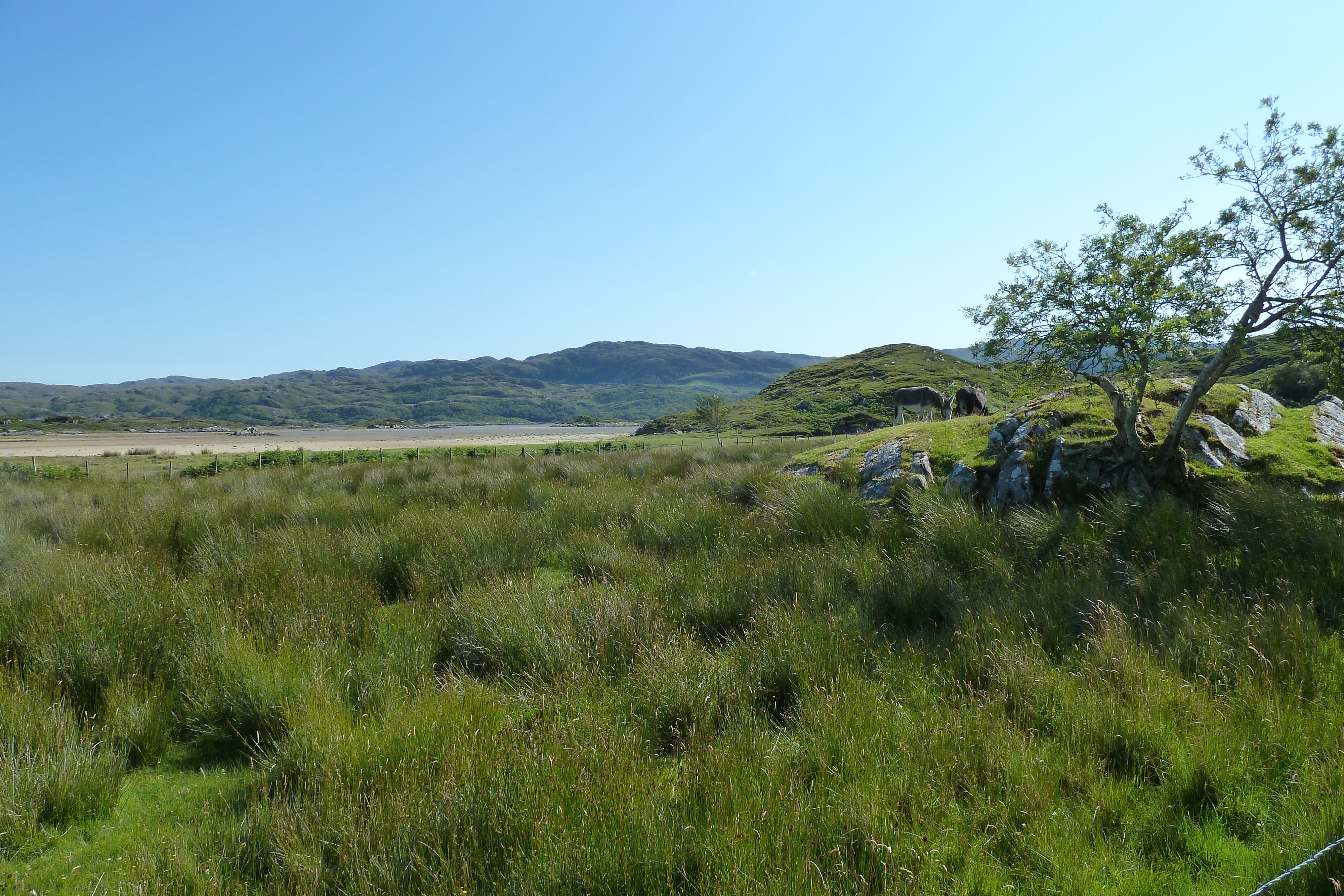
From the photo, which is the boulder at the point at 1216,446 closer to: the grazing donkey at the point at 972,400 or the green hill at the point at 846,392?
the grazing donkey at the point at 972,400

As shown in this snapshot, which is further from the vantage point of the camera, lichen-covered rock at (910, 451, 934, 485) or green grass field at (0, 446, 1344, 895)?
lichen-covered rock at (910, 451, 934, 485)

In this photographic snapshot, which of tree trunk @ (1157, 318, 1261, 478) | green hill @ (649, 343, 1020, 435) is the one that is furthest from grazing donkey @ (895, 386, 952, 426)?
green hill @ (649, 343, 1020, 435)

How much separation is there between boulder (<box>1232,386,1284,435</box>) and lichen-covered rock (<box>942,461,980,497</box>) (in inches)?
140

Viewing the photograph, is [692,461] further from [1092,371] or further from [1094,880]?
[1094,880]

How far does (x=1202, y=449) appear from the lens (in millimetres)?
8000

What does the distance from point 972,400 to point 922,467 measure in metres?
7.12

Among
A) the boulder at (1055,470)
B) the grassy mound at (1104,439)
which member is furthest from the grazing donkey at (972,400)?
the boulder at (1055,470)

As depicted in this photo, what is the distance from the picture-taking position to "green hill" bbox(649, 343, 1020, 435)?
184 ft

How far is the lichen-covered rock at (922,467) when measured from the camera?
9477mm

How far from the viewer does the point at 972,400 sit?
15531 millimetres

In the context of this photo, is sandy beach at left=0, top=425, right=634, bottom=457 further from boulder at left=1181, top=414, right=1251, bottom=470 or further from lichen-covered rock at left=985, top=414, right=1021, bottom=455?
boulder at left=1181, top=414, right=1251, bottom=470

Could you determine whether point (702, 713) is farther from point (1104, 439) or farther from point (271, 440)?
point (271, 440)

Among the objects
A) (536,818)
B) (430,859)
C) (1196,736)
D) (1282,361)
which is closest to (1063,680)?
(1196,736)

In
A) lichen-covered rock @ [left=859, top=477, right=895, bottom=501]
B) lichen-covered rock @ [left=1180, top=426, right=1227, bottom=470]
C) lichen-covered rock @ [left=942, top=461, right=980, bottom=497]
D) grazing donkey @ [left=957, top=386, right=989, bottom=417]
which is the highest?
grazing donkey @ [left=957, top=386, right=989, bottom=417]
